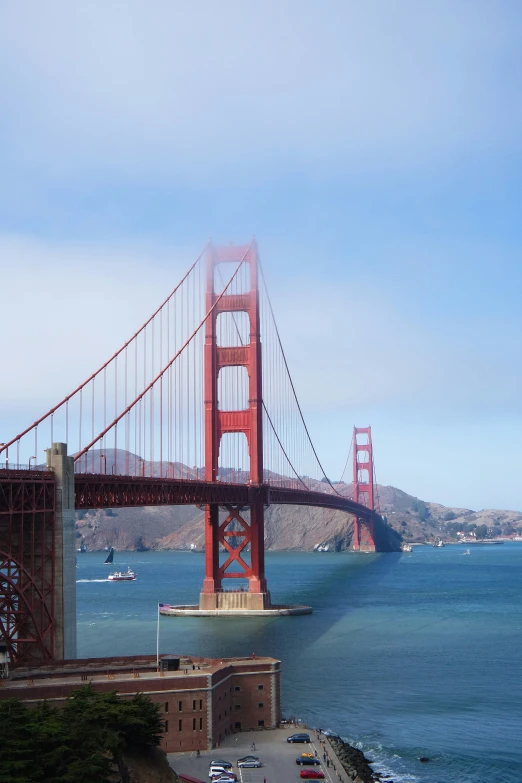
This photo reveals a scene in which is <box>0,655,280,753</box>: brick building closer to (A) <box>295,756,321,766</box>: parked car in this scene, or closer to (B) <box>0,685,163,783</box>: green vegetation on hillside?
(B) <box>0,685,163,783</box>: green vegetation on hillside

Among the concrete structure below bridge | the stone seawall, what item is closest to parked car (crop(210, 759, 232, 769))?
the stone seawall

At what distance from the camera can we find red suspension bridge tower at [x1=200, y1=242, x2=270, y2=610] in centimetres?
6962

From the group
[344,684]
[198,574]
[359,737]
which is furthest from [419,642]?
[198,574]

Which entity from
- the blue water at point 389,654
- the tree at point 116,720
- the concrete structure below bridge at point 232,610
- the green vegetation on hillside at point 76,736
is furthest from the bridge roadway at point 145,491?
the green vegetation on hillside at point 76,736

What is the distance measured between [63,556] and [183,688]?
7.14m

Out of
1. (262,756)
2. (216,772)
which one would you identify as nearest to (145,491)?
(262,756)

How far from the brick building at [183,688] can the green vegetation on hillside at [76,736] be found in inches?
55.4

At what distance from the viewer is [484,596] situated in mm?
89375

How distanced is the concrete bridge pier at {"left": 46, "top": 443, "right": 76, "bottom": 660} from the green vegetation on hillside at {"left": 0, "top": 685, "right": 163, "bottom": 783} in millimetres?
6729

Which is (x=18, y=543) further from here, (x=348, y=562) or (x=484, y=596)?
(x=348, y=562)

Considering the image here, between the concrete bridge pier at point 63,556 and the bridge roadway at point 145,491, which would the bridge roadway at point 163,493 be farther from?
the concrete bridge pier at point 63,556

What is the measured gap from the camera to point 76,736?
82.5 feet

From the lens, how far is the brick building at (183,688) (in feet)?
99.9

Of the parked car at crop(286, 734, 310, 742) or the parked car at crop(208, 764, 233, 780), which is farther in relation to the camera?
the parked car at crop(286, 734, 310, 742)
